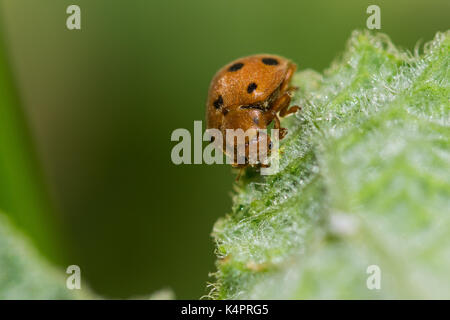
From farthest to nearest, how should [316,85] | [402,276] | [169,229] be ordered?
[169,229] → [316,85] → [402,276]

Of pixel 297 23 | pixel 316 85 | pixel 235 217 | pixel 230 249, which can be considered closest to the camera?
pixel 230 249

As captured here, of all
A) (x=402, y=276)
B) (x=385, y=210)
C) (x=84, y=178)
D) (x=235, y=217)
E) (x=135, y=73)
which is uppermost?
(x=135, y=73)

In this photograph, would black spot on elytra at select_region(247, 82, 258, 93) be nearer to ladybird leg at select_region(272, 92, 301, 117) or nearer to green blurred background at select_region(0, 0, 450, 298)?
ladybird leg at select_region(272, 92, 301, 117)

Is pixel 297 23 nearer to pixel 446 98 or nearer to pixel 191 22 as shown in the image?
pixel 191 22

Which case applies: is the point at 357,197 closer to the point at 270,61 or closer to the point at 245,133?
the point at 245,133

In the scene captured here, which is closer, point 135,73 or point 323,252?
point 323,252

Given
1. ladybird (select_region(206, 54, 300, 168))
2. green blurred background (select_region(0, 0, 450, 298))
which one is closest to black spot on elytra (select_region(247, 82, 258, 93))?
ladybird (select_region(206, 54, 300, 168))

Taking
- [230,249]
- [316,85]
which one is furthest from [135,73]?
[230,249]

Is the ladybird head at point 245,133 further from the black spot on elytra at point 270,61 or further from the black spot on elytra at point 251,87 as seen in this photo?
the black spot on elytra at point 270,61
